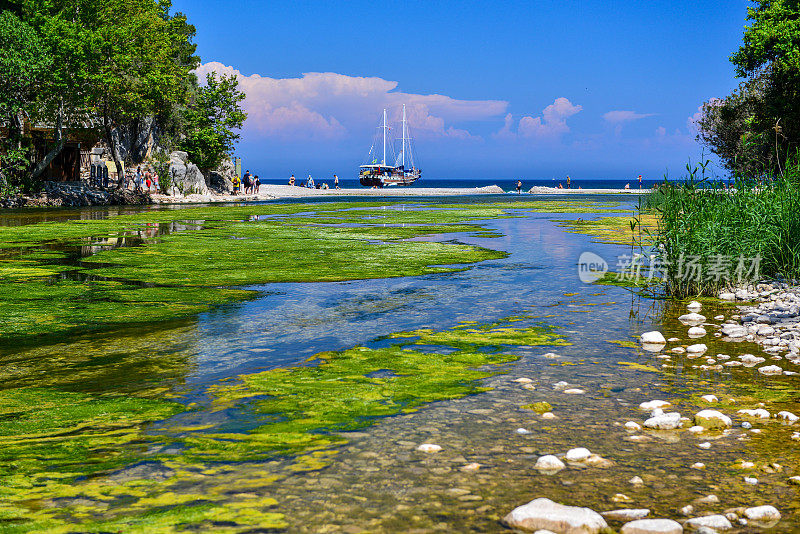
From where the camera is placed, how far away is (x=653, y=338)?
370 inches

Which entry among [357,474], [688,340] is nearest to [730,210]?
[688,340]

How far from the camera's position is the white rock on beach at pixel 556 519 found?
4.11 metres

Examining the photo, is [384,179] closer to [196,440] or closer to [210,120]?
[210,120]

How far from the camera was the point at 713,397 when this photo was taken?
6.77 metres

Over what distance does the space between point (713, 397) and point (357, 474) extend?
3855mm

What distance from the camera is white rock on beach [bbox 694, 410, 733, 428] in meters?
6.08

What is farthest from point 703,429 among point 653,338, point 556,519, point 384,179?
point 384,179

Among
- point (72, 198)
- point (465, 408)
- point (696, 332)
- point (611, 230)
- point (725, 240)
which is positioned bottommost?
point (465, 408)

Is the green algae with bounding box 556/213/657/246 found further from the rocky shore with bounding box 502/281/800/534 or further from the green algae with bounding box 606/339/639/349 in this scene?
the green algae with bounding box 606/339/639/349

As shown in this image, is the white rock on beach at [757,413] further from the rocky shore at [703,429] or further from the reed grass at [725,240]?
the reed grass at [725,240]

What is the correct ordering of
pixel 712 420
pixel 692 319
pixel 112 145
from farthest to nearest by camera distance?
1. pixel 112 145
2. pixel 692 319
3. pixel 712 420

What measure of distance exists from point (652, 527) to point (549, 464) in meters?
1.11

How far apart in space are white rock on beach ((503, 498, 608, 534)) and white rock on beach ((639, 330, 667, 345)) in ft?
18.4

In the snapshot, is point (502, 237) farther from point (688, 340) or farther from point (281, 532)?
point (281, 532)
